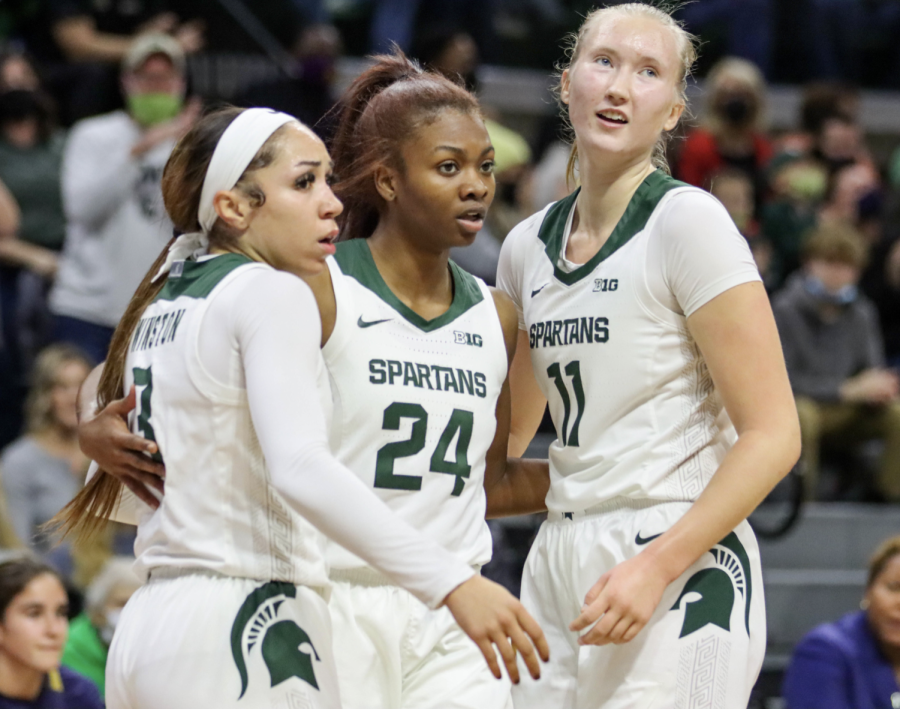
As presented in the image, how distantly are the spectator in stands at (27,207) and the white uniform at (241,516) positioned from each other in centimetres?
435

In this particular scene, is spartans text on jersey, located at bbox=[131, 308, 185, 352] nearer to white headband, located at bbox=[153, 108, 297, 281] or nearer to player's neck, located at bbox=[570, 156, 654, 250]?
white headband, located at bbox=[153, 108, 297, 281]

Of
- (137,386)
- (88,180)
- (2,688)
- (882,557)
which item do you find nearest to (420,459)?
(137,386)

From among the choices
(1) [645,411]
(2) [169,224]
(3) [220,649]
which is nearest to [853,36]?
(2) [169,224]

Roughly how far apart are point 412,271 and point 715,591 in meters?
0.90

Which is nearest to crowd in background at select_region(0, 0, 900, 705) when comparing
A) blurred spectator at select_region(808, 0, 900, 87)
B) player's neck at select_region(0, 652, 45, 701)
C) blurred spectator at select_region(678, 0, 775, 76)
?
player's neck at select_region(0, 652, 45, 701)

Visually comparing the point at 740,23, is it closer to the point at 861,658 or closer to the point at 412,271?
the point at 861,658

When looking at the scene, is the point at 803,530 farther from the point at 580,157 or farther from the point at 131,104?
the point at 580,157

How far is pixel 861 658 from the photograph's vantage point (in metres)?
4.80

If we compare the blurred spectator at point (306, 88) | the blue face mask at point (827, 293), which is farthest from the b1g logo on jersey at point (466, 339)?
the blurred spectator at point (306, 88)

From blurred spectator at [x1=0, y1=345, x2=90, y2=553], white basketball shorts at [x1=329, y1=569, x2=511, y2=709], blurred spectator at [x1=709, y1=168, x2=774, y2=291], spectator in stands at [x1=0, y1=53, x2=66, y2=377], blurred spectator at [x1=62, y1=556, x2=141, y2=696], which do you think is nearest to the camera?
white basketball shorts at [x1=329, y1=569, x2=511, y2=709]

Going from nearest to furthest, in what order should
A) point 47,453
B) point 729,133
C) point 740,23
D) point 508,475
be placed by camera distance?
point 508,475
point 47,453
point 729,133
point 740,23

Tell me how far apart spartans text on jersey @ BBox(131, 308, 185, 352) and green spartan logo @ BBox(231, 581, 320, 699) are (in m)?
0.47

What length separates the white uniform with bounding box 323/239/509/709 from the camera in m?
2.66

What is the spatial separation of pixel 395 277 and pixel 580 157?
486 millimetres
